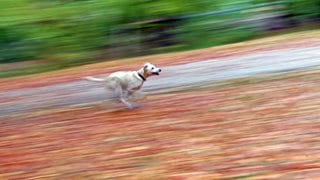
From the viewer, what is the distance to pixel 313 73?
8492 millimetres

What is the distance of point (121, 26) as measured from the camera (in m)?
14.9

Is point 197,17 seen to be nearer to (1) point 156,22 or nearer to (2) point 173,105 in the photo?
(1) point 156,22

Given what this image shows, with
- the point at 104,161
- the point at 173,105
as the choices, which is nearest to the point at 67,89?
the point at 173,105

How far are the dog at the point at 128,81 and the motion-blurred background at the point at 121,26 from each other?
21.8ft

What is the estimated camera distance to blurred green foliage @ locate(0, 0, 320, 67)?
14.3 meters

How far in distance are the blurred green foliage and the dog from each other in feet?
22.6

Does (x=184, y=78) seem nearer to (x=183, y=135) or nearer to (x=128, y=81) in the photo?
(x=128, y=81)

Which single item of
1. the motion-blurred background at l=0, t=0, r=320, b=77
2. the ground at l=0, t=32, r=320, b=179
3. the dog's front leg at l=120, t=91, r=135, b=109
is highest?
the motion-blurred background at l=0, t=0, r=320, b=77

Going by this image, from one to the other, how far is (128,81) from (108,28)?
25.7 feet

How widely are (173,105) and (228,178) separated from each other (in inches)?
102

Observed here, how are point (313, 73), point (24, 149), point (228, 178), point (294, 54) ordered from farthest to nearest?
point (294, 54) < point (313, 73) < point (24, 149) < point (228, 178)

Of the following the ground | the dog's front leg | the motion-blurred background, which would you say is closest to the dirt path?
the ground

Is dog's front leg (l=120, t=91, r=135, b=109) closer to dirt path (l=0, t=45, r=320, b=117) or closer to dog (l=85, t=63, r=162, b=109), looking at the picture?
dog (l=85, t=63, r=162, b=109)

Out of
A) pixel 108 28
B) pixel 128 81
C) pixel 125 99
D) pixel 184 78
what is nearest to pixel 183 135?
pixel 128 81
